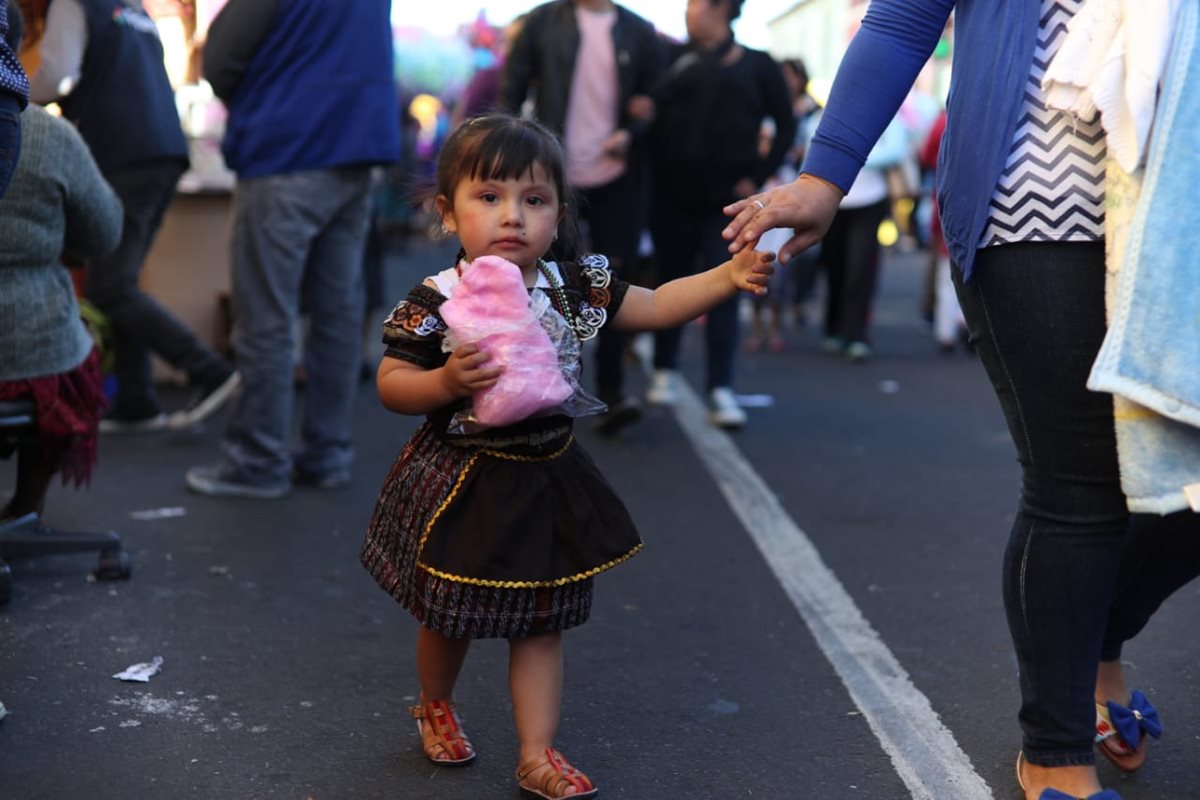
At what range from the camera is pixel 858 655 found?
398cm

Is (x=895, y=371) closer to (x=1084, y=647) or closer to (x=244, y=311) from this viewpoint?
(x=244, y=311)

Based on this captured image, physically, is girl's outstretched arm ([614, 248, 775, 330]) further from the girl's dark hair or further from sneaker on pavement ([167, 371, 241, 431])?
sneaker on pavement ([167, 371, 241, 431])

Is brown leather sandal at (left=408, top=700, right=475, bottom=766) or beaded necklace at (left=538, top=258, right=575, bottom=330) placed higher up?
beaded necklace at (left=538, top=258, right=575, bottom=330)

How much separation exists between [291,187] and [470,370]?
9.74ft

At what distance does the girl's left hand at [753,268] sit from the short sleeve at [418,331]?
21.2 inches

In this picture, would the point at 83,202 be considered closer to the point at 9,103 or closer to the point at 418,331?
the point at 9,103

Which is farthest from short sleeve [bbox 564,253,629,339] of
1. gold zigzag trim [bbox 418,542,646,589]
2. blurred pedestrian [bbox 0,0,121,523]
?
blurred pedestrian [bbox 0,0,121,523]

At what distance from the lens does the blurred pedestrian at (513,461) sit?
9.47ft

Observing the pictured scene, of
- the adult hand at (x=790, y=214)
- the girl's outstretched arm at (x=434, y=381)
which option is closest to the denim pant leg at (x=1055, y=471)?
the adult hand at (x=790, y=214)

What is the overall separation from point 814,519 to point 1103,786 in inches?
101

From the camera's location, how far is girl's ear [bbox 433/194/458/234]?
9.86ft

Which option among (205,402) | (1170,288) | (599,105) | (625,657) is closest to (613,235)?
(599,105)

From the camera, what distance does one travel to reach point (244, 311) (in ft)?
18.4

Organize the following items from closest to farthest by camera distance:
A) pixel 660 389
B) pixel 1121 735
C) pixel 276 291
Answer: pixel 1121 735, pixel 276 291, pixel 660 389
